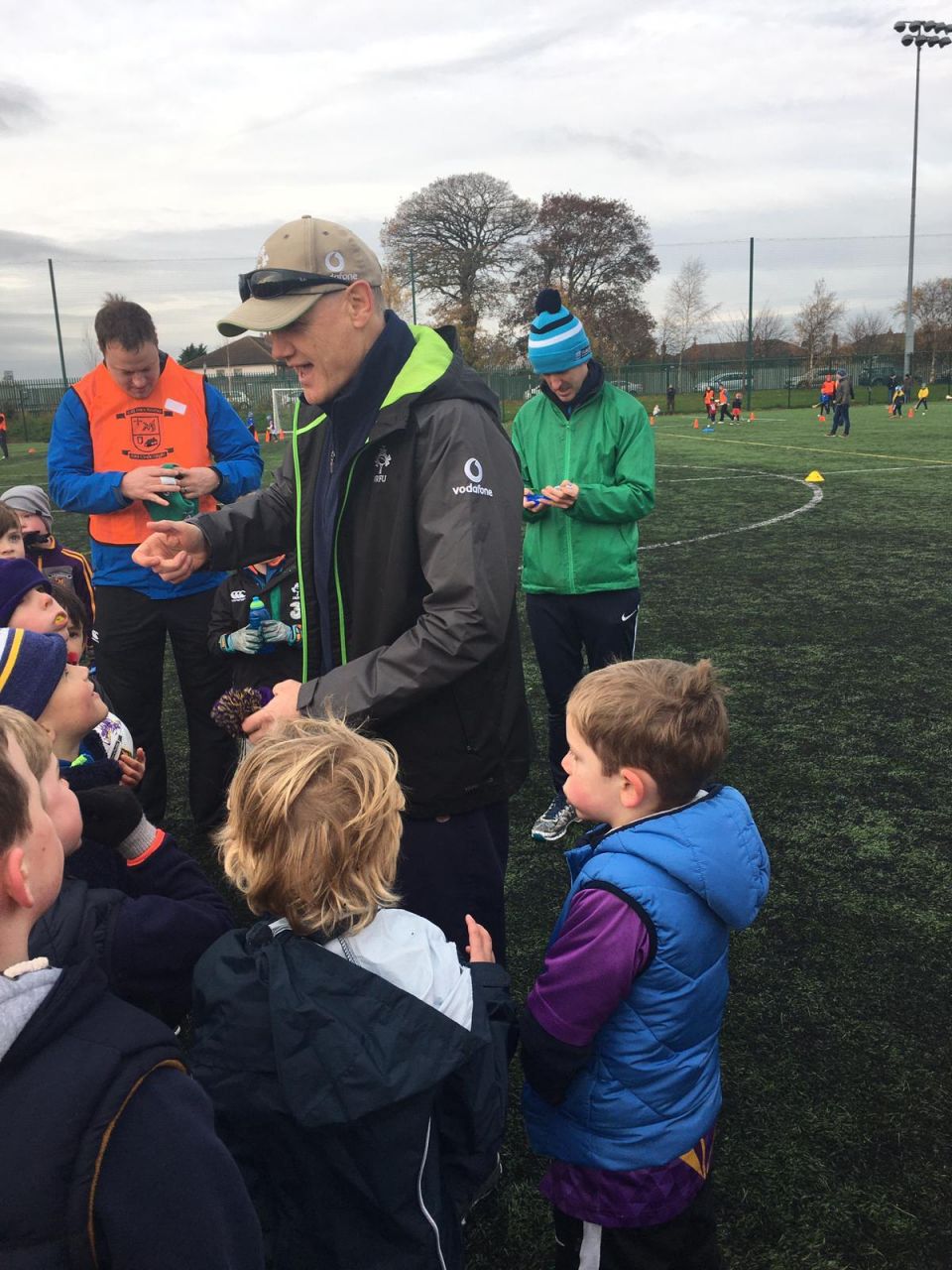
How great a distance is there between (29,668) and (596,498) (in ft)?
7.78

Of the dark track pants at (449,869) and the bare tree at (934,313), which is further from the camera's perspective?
the bare tree at (934,313)

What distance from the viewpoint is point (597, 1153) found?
6.25 feet

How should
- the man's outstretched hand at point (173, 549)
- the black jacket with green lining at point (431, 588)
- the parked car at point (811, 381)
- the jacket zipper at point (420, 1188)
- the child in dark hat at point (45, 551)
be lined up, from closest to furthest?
the jacket zipper at point (420, 1188), the black jacket with green lining at point (431, 588), the man's outstretched hand at point (173, 549), the child in dark hat at point (45, 551), the parked car at point (811, 381)

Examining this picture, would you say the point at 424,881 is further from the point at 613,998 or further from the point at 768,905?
the point at 768,905

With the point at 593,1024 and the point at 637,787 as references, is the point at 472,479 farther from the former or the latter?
the point at 593,1024

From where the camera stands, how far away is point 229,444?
14.2 ft

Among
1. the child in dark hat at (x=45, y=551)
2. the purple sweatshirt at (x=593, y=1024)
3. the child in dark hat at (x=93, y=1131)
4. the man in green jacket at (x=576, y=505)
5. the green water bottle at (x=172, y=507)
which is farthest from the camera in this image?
the child in dark hat at (x=45, y=551)

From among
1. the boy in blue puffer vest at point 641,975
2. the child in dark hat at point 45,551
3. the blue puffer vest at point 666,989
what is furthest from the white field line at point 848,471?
the blue puffer vest at point 666,989

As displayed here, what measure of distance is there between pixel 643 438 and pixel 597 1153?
2843 mm

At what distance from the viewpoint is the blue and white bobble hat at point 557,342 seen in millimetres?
3801

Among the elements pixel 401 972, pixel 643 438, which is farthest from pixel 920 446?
pixel 401 972

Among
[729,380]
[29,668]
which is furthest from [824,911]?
[729,380]

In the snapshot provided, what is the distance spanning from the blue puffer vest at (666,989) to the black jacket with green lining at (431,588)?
0.50 meters

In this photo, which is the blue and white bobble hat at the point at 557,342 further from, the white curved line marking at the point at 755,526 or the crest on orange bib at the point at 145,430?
the white curved line marking at the point at 755,526
